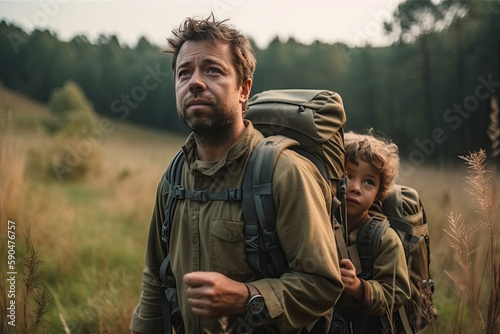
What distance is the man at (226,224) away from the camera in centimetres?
207

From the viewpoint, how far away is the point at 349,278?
2439 mm

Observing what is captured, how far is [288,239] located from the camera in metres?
A: 2.14

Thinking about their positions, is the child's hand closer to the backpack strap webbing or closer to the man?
the man

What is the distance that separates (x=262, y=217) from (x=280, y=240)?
0.14 meters

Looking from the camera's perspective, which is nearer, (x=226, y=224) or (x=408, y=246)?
(x=226, y=224)

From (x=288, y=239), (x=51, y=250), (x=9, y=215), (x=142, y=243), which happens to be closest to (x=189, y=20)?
(x=288, y=239)

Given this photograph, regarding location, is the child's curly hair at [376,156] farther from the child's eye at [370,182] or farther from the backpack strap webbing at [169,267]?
the backpack strap webbing at [169,267]

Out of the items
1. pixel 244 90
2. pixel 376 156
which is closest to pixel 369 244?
pixel 376 156

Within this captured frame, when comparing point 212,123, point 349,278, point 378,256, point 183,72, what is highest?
point 183,72

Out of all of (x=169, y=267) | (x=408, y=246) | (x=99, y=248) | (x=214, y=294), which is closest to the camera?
(x=214, y=294)

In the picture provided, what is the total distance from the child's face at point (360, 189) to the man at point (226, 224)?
0.49m

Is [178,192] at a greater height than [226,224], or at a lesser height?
greater

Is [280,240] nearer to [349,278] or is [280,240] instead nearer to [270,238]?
[270,238]

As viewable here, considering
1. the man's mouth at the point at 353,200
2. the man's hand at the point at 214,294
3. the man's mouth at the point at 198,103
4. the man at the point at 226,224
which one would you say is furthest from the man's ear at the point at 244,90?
the man's hand at the point at 214,294
